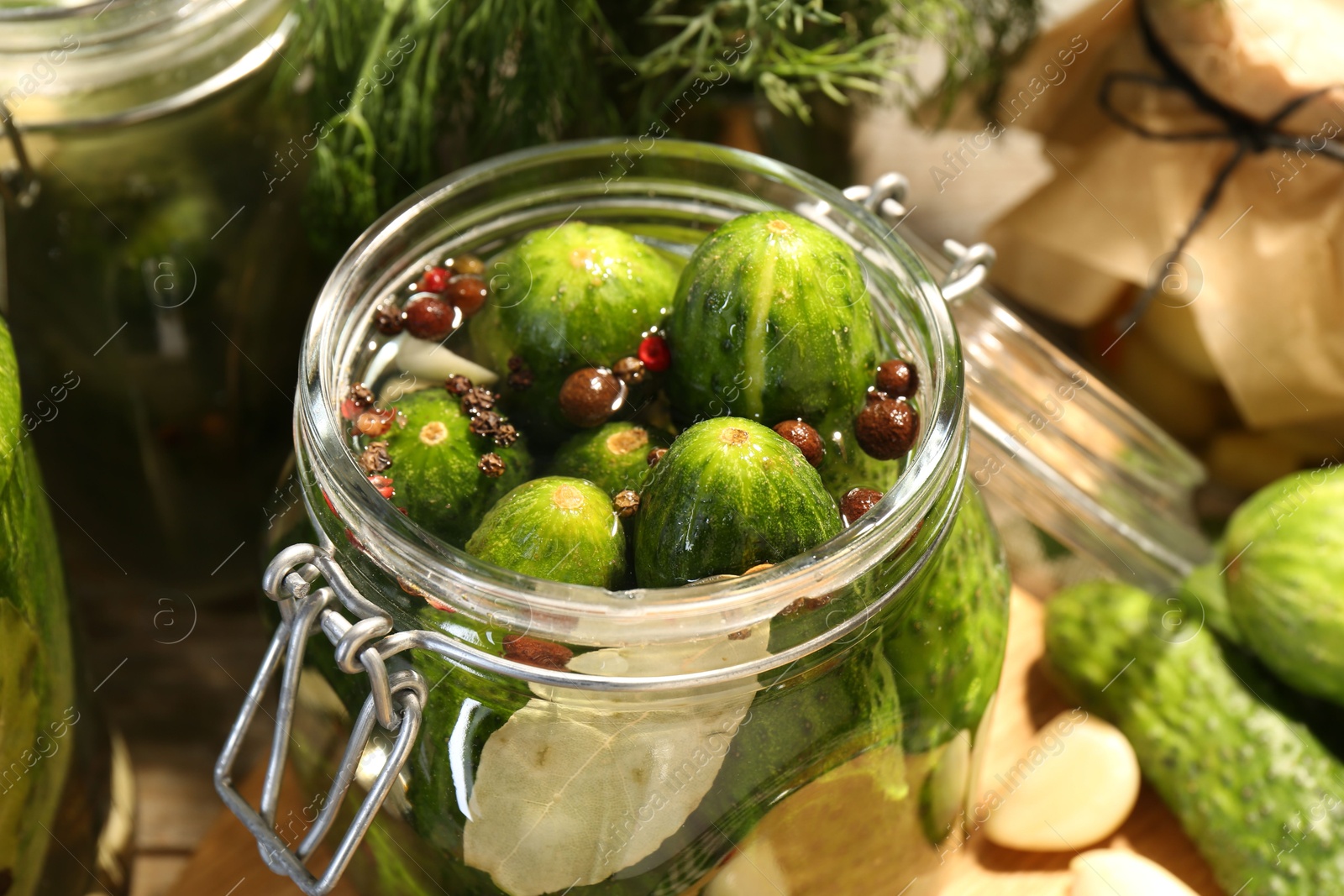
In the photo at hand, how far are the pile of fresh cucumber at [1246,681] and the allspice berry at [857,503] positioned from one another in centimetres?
33

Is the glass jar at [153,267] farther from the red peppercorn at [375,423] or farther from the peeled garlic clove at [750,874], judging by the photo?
the peeled garlic clove at [750,874]

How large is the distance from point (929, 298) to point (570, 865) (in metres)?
0.29

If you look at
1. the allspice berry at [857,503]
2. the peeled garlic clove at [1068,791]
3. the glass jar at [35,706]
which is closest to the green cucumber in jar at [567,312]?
the allspice berry at [857,503]

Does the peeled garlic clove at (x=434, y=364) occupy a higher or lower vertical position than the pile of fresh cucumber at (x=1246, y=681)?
higher

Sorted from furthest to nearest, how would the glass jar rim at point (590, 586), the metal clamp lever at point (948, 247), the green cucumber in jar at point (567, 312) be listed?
the metal clamp lever at point (948, 247), the green cucumber in jar at point (567, 312), the glass jar rim at point (590, 586)

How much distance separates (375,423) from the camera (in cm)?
51

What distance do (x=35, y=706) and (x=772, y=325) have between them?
406 millimetres

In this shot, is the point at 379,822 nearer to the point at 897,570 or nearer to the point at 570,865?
the point at 570,865

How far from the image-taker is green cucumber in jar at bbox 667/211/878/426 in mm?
479

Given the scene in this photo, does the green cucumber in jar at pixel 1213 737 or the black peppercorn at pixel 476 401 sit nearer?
the black peppercorn at pixel 476 401

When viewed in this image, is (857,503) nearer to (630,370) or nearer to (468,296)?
(630,370)

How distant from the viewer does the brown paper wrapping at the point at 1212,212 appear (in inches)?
34.0

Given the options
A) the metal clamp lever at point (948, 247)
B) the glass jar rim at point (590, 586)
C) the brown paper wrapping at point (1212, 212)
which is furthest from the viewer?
the brown paper wrapping at point (1212, 212)

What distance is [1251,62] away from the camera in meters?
0.84
